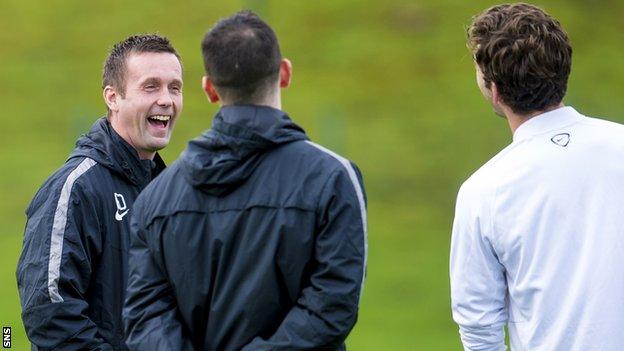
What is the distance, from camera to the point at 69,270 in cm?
371

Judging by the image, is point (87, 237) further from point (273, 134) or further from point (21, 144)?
point (21, 144)

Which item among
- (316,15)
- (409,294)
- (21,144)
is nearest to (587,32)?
(316,15)

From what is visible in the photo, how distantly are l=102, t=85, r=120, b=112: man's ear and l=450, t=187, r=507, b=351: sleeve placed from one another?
1455 mm

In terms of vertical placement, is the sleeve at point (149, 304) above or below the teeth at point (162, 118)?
below

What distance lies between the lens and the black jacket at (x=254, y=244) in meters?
2.90

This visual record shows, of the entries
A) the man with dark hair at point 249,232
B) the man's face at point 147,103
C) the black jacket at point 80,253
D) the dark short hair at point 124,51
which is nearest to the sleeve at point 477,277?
the man with dark hair at point 249,232

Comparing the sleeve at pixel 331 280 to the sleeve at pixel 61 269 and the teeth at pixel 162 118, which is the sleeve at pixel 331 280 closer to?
the sleeve at pixel 61 269

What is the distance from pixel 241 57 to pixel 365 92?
14.2 metres

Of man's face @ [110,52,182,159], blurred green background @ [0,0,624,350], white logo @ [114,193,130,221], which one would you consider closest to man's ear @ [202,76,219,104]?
white logo @ [114,193,130,221]

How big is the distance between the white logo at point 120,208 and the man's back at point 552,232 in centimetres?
121

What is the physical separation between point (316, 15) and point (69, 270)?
1483 cm

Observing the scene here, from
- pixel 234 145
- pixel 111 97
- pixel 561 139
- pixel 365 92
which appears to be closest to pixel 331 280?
pixel 234 145

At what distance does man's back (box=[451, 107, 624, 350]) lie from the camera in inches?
120

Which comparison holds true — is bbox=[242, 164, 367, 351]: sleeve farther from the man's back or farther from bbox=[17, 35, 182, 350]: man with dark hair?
bbox=[17, 35, 182, 350]: man with dark hair
